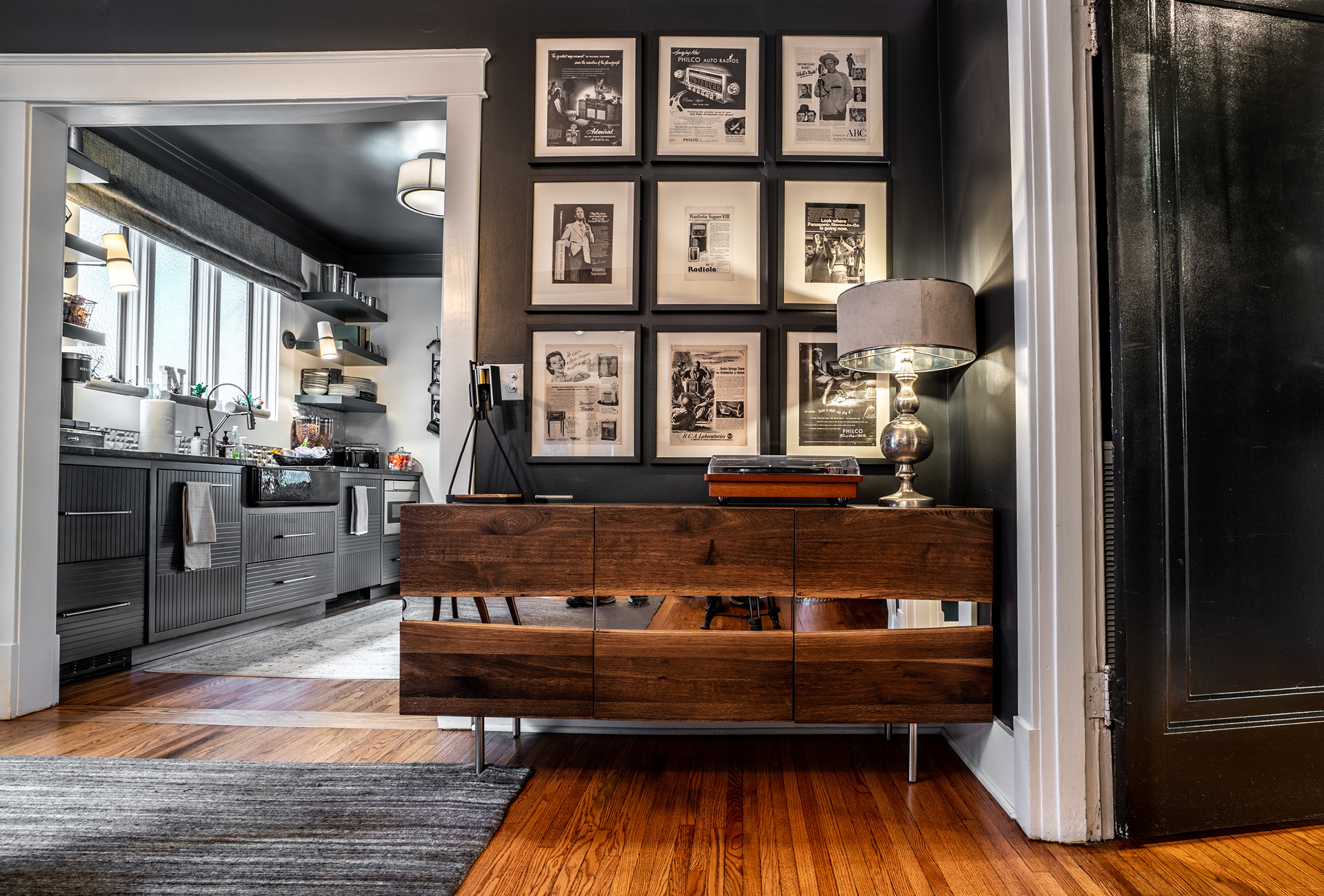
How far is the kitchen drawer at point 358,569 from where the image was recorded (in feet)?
15.5

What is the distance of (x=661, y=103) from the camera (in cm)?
248

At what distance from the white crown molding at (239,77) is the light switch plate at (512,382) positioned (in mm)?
923

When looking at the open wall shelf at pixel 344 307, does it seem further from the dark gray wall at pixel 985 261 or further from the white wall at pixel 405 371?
the dark gray wall at pixel 985 261

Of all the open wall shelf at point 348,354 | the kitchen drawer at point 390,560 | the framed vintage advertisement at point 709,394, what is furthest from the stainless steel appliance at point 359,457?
the framed vintage advertisement at point 709,394

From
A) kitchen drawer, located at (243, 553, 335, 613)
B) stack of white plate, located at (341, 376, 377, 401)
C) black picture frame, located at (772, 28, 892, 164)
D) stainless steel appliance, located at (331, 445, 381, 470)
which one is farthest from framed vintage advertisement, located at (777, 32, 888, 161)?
stack of white plate, located at (341, 376, 377, 401)

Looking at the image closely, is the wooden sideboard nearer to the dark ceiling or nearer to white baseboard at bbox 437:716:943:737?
white baseboard at bbox 437:716:943:737

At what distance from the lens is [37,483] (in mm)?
2600

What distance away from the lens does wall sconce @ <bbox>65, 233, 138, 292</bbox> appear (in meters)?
3.70

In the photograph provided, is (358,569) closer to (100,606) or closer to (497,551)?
(100,606)

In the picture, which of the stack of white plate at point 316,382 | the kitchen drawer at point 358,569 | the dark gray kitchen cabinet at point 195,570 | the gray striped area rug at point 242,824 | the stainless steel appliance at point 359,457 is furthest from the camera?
the stack of white plate at point 316,382

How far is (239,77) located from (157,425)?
214cm

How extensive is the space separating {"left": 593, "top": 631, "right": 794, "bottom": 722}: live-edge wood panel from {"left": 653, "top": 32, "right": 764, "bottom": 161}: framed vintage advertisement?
1.56 meters

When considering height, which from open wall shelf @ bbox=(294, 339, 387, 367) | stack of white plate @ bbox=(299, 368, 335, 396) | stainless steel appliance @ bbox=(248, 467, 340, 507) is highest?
open wall shelf @ bbox=(294, 339, 387, 367)

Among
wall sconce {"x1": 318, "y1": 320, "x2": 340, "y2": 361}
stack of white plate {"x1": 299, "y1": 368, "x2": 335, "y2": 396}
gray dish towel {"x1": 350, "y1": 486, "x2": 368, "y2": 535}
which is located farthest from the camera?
stack of white plate {"x1": 299, "y1": 368, "x2": 335, "y2": 396}
